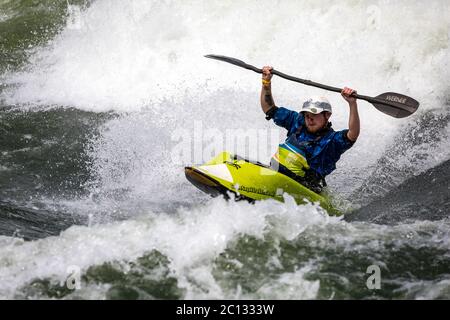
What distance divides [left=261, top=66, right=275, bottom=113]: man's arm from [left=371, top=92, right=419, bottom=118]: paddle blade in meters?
1.06

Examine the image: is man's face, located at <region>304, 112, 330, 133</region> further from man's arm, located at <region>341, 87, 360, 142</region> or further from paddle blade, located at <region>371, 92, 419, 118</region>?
paddle blade, located at <region>371, 92, 419, 118</region>

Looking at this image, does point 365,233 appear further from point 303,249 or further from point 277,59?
point 277,59

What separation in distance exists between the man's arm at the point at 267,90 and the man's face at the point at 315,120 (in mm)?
558

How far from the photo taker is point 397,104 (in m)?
6.30

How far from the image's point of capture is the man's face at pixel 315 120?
601 centimetres

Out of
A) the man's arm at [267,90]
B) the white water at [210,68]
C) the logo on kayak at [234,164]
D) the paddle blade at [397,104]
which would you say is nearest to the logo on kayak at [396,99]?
the paddle blade at [397,104]

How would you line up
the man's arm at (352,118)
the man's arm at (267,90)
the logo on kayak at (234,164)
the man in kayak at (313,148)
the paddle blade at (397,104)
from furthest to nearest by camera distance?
the man's arm at (267,90), the paddle blade at (397,104), the man in kayak at (313,148), the logo on kayak at (234,164), the man's arm at (352,118)

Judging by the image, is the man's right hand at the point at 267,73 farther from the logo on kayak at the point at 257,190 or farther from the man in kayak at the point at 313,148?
the logo on kayak at the point at 257,190

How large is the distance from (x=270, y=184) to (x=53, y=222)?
2094 mm

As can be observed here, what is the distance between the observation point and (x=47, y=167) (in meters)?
7.53

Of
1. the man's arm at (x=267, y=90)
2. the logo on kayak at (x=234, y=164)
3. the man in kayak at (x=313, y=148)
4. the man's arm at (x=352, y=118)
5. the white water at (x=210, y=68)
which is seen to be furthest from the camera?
the white water at (x=210, y=68)

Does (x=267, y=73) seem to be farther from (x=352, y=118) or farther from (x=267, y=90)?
(x=352, y=118)

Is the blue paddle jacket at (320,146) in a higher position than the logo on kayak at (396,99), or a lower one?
lower
